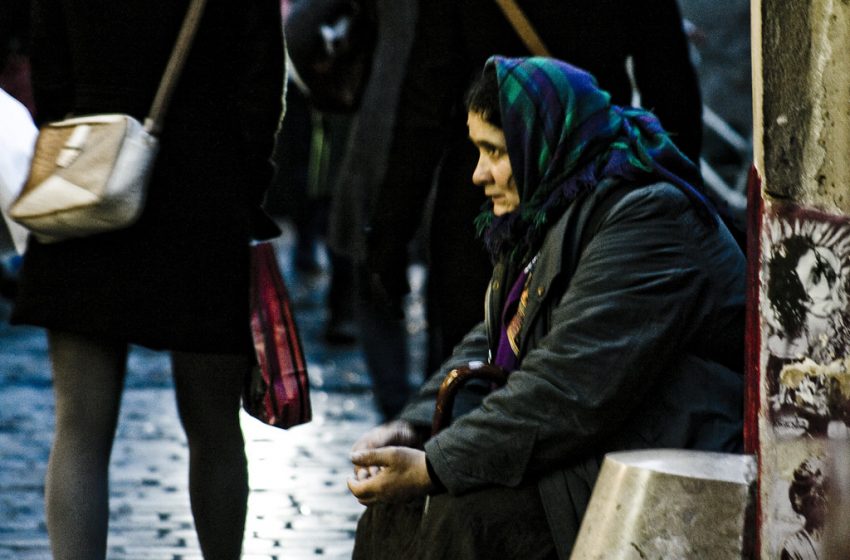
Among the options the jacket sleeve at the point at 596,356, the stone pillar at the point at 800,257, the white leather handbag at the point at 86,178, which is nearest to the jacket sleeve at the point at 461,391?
the jacket sleeve at the point at 596,356

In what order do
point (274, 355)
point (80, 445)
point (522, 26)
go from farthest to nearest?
point (522, 26), point (274, 355), point (80, 445)

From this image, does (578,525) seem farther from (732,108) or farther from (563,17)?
(732,108)

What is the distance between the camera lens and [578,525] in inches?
131

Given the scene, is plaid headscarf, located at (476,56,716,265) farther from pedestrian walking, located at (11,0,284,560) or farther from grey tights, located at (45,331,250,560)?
grey tights, located at (45,331,250,560)

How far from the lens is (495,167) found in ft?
12.3

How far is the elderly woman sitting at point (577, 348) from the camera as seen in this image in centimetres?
331

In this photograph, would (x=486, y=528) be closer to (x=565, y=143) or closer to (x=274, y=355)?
(x=565, y=143)

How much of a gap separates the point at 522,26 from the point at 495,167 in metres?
1.07

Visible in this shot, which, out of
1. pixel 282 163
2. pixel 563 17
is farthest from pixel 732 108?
pixel 563 17

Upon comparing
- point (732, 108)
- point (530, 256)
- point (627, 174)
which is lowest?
point (732, 108)

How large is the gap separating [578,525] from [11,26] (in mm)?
2053

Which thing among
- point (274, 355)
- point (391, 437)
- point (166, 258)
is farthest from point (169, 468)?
point (391, 437)

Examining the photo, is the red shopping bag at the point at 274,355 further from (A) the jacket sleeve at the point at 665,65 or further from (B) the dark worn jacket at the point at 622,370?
(A) the jacket sleeve at the point at 665,65

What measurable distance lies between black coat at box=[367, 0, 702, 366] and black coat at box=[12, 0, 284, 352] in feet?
2.48
